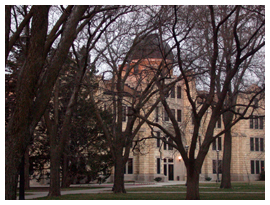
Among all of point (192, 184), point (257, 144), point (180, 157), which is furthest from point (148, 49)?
point (257, 144)

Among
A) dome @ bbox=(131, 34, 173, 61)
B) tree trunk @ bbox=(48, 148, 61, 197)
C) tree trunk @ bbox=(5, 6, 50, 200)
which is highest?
dome @ bbox=(131, 34, 173, 61)

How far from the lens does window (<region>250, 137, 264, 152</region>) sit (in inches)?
2406

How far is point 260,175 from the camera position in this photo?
59.1 meters

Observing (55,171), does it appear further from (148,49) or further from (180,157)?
(180,157)

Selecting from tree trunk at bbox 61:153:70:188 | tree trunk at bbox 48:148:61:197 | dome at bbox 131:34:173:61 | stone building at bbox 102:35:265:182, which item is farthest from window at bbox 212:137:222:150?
tree trunk at bbox 48:148:61:197

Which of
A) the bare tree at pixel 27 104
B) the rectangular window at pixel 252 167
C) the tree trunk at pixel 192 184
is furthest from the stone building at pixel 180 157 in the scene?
the bare tree at pixel 27 104

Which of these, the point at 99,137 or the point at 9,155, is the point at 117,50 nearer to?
the point at 99,137

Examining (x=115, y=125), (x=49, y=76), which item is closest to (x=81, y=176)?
(x=115, y=125)

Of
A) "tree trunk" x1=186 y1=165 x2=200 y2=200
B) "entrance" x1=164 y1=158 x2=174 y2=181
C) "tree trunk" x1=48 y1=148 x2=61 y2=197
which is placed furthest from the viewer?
"entrance" x1=164 y1=158 x2=174 y2=181

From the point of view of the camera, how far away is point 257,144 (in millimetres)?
61406

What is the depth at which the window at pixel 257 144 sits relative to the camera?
61.1 m

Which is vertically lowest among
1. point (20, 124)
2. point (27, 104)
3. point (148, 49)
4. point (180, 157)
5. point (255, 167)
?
point (255, 167)

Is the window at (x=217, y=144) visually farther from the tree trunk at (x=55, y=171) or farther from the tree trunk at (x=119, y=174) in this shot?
the tree trunk at (x=55, y=171)

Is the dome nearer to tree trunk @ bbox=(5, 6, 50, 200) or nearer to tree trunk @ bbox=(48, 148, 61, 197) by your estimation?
tree trunk @ bbox=(48, 148, 61, 197)
